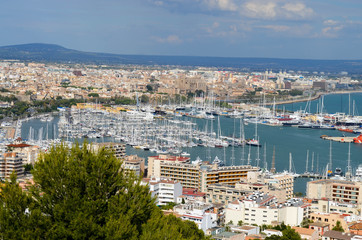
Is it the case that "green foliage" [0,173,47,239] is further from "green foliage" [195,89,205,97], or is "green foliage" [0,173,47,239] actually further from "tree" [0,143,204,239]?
"green foliage" [195,89,205,97]

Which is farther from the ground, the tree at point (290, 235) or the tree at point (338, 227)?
the tree at point (290, 235)

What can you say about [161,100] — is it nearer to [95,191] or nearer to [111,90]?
[111,90]

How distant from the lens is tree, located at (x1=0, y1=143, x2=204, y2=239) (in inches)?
110

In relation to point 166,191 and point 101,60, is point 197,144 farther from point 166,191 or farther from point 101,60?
point 101,60

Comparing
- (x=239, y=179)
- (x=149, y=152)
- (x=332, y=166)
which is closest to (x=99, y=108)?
(x=149, y=152)

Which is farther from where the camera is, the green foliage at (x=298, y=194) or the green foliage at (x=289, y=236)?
the green foliage at (x=298, y=194)

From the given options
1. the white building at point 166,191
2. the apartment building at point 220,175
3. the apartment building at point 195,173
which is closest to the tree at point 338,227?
the white building at point 166,191

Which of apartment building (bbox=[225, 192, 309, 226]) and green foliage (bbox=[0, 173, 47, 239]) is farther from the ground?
green foliage (bbox=[0, 173, 47, 239])

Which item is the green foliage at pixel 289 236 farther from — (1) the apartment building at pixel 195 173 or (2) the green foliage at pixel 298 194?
(2) the green foliage at pixel 298 194

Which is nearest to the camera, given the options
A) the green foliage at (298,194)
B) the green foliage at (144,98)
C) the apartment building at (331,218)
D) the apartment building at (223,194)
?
the apartment building at (331,218)

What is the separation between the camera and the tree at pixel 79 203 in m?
2.79

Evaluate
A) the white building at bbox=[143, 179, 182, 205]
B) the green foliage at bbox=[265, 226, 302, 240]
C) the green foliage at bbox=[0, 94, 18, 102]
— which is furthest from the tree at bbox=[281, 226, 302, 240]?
the green foliage at bbox=[0, 94, 18, 102]

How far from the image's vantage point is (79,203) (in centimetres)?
288

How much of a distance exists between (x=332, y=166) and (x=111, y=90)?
18.7 meters
